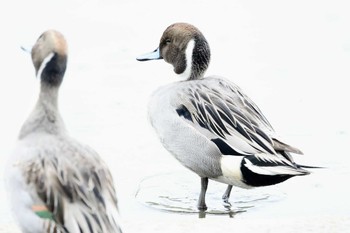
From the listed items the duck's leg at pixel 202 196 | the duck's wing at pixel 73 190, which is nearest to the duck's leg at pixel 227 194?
the duck's leg at pixel 202 196

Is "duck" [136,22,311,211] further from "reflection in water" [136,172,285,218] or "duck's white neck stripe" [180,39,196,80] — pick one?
"duck's white neck stripe" [180,39,196,80]

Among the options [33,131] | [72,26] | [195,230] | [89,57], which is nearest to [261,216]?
[195,230]

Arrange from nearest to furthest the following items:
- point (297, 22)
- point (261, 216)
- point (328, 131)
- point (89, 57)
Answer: point (261, 216), point (328, 131), point (89, 57), point (297, 22)

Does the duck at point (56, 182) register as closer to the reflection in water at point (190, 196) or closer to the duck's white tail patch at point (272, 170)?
the duck's white tail patch at point (272, 170)

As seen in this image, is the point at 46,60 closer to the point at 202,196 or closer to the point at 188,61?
the point at 202,196

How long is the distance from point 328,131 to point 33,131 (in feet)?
11.2

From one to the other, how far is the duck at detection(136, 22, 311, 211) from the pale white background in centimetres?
25

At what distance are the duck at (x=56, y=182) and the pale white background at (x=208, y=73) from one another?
89 cm

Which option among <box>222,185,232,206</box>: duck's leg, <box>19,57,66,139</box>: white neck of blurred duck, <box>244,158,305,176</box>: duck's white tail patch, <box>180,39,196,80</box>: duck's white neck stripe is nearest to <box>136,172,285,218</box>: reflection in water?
<box>222,185,232,206</box>: duck's leg

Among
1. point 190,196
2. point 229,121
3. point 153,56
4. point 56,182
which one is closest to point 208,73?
point 153,56

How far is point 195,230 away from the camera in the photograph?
5.69m

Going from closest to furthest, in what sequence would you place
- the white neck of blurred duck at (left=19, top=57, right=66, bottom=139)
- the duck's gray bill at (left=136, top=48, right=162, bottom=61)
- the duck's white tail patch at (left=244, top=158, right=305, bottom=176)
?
the white neck of blurred duck at (left=19, top=57, right=66, bottom=139) → the duck's white tail patch at (left=244, top=158, right=305, bottom=176) → the duck's gray bill at (left=136, top=48, right=162, bottom=61)

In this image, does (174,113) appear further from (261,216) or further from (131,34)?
(131,34)

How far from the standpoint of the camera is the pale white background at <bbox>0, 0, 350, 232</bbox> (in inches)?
271
